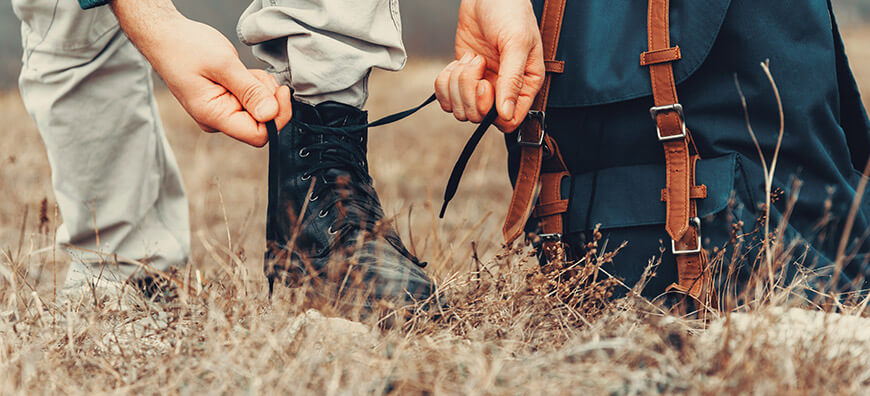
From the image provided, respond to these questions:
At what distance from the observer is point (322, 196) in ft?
Result: 5.26

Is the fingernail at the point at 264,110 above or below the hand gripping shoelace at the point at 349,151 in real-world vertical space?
above

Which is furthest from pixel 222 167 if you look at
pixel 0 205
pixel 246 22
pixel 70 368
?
pixel 70 368

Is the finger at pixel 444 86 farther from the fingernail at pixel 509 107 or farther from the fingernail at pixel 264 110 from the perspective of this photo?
the fingernail at pixel 264 110

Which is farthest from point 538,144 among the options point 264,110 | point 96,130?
point 96,130

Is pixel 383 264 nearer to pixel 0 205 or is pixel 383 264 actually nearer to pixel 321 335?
pixel 321 335

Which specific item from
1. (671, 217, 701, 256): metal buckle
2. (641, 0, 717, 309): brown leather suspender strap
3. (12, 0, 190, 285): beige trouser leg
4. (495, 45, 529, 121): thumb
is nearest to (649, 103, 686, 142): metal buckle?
(641, 0, 717, 309): brown leather suspender strap

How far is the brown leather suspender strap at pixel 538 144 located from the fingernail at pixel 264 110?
0.58m

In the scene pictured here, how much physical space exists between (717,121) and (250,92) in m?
1.02

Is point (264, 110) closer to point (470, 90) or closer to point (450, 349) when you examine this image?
point (470, 90)

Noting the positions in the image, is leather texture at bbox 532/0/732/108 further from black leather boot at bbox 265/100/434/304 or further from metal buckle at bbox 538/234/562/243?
black leather boot at bbox 265/100/434/304

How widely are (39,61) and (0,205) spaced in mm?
1842

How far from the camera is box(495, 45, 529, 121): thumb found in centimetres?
149

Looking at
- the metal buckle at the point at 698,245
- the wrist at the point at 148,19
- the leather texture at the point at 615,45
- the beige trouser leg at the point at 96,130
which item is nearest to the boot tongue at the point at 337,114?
the wrist at the point at 148,19

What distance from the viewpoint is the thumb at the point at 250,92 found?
143 cm
